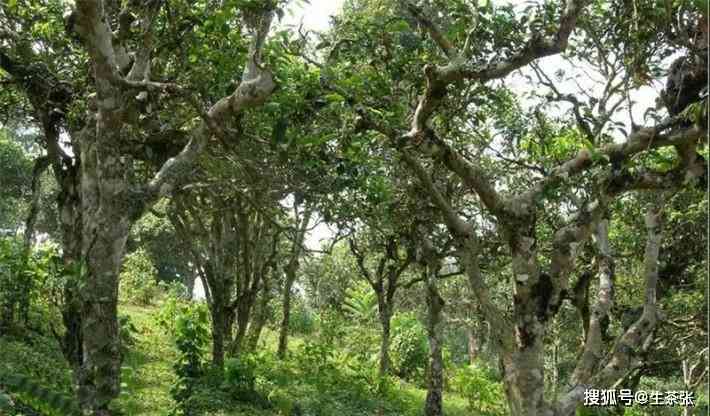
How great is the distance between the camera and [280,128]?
6.66 m

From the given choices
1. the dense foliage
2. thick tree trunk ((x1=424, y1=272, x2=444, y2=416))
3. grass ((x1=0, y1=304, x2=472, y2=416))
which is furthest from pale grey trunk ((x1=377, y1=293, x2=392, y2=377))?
thick tree trunk ((x1=424, y1=272, x2=444, y2=416))

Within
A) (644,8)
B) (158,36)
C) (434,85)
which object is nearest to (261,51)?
(434,85)

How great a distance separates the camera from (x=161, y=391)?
12398 mm

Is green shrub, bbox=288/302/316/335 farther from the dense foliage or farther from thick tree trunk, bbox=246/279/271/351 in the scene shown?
the dense foliage

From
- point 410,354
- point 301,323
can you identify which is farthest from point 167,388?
point 301,323

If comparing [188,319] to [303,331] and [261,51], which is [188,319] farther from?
[303,331]

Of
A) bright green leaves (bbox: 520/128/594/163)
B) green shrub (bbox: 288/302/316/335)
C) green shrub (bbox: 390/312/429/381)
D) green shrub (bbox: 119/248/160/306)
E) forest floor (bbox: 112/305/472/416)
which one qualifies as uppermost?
bright green leaves (bbox: 520/128/594/163)

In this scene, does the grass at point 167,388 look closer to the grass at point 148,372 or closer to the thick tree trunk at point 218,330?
the grass at point 148,372

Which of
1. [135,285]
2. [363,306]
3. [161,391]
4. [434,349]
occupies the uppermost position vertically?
[135,285]

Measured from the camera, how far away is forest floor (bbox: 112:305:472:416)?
1120cm

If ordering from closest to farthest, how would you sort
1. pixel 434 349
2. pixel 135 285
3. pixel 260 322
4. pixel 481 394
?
1. pixel 434 349
2. pixel 260 322
3. pixel 481 394
4. pixel 135 285

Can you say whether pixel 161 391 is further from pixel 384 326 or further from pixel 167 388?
pixel 384 326

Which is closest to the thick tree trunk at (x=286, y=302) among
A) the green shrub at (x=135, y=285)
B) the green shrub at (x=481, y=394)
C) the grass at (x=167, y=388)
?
the grass at (x=167, y=388)

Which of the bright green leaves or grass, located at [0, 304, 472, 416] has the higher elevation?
the bright green leaves
